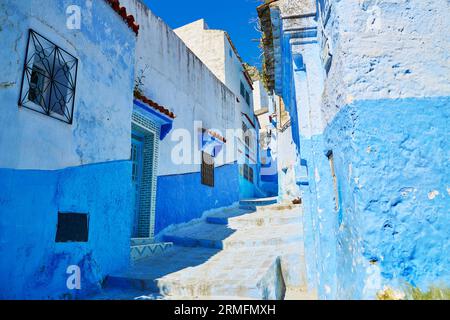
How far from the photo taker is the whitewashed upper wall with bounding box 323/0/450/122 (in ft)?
6.43

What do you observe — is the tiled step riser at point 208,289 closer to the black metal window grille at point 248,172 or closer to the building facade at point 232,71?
the building facade at point 232,71

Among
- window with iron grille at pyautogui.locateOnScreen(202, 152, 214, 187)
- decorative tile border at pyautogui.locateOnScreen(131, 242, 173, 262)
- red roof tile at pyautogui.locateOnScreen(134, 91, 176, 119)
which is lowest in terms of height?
decorative tile border at pyautogui.locateOnScreen(131, 242, 173, 262)

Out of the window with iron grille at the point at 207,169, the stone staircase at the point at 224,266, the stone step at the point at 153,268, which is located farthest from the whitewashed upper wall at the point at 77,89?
the window with iron grille at the point at 207,169

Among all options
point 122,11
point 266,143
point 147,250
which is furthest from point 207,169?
point 266,143

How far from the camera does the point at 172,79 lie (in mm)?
8000

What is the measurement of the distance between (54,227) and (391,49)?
3679mm

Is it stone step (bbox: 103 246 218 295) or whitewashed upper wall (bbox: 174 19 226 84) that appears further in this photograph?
whitewashed upper wall (bbox: 174 19 226 84)

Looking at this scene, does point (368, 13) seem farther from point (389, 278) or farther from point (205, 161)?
point (205, 161)

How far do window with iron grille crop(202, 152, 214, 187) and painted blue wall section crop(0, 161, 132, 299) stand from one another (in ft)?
14.8

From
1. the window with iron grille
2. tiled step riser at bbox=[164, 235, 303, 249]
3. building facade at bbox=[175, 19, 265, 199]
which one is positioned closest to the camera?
tiled step riser at bbox=[164, 235, 303, 249]

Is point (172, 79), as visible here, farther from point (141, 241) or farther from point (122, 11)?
point (141, 241)

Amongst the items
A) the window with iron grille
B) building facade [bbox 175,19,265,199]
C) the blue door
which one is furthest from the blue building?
building facade [bbox 175,19,265,199]

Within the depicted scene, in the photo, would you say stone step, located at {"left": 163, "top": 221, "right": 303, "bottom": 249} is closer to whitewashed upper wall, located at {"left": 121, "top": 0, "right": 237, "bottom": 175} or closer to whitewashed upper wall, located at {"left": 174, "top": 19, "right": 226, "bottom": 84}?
whitewashed upper wall, located at {"left": 121, "top": 0, "right": 237, "bottom": 175}
